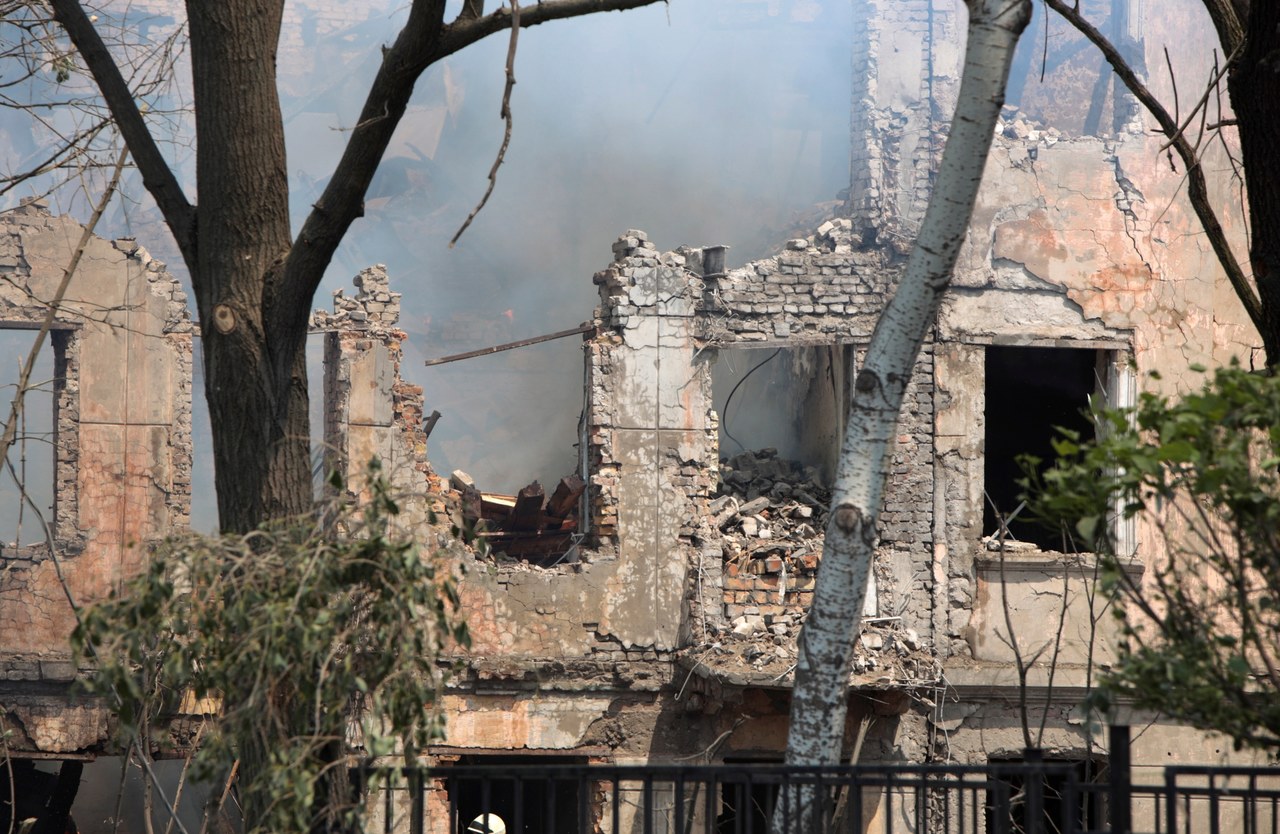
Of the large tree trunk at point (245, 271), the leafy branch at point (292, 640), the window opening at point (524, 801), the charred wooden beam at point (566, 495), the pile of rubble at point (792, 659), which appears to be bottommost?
the window opening at point (524, 801)

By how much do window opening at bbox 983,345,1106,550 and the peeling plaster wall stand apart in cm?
898

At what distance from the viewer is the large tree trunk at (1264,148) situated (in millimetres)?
6266

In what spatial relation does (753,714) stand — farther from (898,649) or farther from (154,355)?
(154,355)

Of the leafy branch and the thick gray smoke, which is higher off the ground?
the thick gray smoke

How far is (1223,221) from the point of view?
47.2 feet

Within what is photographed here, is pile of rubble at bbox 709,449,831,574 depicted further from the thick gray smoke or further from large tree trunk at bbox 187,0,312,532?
the thick gray smoke

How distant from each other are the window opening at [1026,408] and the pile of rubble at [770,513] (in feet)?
7.64

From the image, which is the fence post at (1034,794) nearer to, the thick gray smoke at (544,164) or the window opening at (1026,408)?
the window opening at (1026,408)

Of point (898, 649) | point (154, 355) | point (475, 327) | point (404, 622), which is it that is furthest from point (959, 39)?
point (475, 327)

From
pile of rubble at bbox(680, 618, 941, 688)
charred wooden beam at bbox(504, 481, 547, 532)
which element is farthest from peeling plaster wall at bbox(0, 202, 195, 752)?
pile of rubble at bbox(680, 618, 941, 688)

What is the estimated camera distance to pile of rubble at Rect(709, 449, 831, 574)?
13234 millimetres

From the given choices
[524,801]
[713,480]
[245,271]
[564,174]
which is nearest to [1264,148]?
[245,271]

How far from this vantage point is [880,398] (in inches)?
242

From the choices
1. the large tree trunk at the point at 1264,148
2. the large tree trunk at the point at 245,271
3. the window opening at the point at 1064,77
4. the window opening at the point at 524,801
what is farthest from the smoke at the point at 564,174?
the large tree trunk at the point at 245,271
